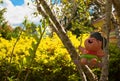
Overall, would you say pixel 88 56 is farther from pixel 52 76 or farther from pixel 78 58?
pixel 52 76

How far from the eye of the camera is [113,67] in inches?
361

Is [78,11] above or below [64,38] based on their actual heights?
below

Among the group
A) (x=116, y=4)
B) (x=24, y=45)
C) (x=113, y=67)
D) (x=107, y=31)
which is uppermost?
(x=116, y=4)

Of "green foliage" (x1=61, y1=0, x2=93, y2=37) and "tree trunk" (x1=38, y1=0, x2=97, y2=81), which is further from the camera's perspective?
"green foliage" (x1=61, y1=0, x2=93, y2=37)

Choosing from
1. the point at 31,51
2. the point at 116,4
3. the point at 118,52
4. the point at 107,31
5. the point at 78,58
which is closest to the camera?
the point at 31,51

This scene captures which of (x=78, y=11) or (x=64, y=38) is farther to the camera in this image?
(x=78, y=11)

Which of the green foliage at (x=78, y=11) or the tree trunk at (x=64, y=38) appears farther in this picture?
the green foliage at (x=78, y=11)

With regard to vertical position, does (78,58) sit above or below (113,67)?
above

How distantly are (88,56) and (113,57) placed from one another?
260 inches

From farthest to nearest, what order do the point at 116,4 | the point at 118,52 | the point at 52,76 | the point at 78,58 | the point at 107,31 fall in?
1. the point at 118,52
2. the point at 52,76
3. the point at 78,58
4. the point at 107,31
5. the point at 116,4

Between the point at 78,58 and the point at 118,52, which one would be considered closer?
the point at 78,58

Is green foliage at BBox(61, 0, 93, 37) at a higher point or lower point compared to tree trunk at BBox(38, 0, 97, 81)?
lower

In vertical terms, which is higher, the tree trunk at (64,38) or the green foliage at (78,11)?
the tree trunk at (64,38)

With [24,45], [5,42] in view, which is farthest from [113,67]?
[5,42]
